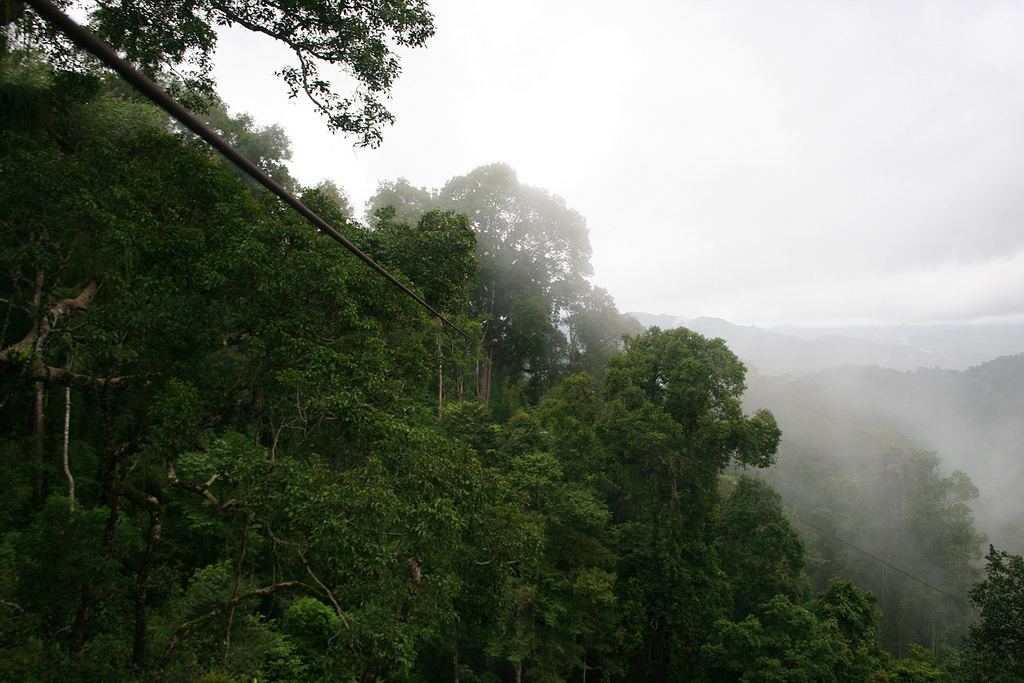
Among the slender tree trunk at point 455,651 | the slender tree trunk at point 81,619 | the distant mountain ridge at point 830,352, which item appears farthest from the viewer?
the distant mountain ridge at point 830,352

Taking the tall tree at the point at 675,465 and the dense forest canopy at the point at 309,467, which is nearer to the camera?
the dense forest canopy at the point at 309,467

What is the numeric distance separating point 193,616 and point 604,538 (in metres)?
10.2

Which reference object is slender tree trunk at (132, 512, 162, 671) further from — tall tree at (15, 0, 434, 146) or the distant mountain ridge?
the distant mountain ridge

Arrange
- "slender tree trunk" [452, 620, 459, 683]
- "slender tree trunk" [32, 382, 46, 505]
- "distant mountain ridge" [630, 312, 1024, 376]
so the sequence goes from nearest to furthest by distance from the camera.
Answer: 1. "slender tree trunk" [32, 382, 46, 505]
2. "slender tree trunk" [452, 620, 459, 683]
3. "distant mountain ridge" [630, 312, 1024, 376]

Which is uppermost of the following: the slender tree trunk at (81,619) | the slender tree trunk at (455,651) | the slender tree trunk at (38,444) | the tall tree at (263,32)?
the tall tree at (263,32)

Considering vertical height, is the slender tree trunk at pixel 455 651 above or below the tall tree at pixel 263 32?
below

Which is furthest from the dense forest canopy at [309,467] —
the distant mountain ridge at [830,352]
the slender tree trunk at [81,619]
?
the distant mountain ridge at [830,352]

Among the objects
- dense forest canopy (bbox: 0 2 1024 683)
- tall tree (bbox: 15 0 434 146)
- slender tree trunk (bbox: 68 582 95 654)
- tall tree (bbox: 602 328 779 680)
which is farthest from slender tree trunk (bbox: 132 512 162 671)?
tall tree (bbox: 602 328 779 680)

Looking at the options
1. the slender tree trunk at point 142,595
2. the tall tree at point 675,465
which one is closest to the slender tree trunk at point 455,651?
the tall tree at point 675,465

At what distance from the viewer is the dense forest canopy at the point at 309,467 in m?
5.32

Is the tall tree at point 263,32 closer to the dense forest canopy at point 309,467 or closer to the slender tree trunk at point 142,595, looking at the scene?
the dense forest canopy at point 309,467

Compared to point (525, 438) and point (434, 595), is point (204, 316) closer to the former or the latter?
point (434, 595)

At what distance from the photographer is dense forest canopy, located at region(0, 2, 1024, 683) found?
532 cm

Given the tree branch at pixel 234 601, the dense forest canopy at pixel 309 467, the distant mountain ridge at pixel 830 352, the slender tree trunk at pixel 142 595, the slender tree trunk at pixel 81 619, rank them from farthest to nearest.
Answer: the distant mountain ridge at pixel 830 352 < the slender tree trunk at pixel 81 619 < the slender tree trunk at pixel 142 595 < the tree branch at pixel 234 601 < the dense forest canopy at pixel 309 467
